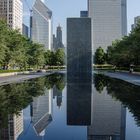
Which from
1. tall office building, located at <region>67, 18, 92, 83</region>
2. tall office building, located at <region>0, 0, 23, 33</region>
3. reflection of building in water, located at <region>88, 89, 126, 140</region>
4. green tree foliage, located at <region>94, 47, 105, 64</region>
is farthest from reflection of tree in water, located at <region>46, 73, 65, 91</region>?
tall office building, located at <region>0, 0, 23, 33</region>

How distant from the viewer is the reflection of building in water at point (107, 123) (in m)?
9.44

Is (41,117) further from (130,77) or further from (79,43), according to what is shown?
(79,43)

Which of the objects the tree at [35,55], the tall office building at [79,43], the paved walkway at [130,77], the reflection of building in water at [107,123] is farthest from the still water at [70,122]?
the tree at [35,55]

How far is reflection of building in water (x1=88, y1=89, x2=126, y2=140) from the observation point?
944 centimetres

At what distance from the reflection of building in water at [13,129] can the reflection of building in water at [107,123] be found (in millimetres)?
2117

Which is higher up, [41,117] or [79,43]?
[79,43]

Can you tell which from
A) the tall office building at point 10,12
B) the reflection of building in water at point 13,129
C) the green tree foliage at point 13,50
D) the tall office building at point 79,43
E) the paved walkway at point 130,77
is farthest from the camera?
the tall office building at point 10,12

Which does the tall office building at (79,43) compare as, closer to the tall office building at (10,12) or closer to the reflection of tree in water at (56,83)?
the reflection of tree in water at (56,83)

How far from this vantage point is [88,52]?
3317 inches

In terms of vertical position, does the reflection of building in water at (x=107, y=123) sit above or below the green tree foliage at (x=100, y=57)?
below

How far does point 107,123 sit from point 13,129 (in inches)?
130

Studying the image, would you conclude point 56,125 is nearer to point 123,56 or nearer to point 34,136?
point 34,136

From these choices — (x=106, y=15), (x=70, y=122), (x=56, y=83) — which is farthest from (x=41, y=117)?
(x=106, y=15)

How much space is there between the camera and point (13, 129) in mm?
10234
